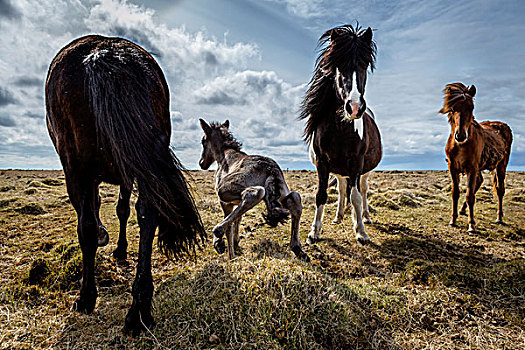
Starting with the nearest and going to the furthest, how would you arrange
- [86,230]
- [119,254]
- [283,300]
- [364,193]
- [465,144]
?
[283,300] < [86,230] < [119,254] < [465,144] < [364,193]

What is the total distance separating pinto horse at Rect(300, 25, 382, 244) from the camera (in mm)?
4777

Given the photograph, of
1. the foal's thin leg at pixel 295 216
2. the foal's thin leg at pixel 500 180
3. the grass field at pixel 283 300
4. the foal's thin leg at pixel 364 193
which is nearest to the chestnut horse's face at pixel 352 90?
the foal's thin leg at pixel 295 216

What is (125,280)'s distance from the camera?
3.81 meters

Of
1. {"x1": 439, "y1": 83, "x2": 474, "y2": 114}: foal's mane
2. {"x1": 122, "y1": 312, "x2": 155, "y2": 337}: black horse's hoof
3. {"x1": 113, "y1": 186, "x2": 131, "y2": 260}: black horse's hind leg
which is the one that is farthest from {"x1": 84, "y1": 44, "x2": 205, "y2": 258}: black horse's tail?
{"x1": 439, "y1": 83, "x2": 474, "y2": 114}: foal's mane

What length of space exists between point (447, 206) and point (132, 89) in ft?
39.1

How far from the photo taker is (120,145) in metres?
2.44

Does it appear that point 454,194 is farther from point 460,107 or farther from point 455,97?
point 455,97

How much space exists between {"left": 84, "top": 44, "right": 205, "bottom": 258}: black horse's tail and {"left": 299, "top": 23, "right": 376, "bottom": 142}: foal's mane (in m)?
3.52

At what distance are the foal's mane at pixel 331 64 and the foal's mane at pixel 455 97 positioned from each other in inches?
126

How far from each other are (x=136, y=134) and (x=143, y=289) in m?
1.40

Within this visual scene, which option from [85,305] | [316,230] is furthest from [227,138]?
[85,305]

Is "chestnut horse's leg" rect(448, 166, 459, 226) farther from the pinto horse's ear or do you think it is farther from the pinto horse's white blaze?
the pinto horse's ear

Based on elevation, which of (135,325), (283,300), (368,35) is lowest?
(135,325)

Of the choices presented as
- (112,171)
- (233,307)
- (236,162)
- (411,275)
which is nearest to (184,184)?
(112,171)
